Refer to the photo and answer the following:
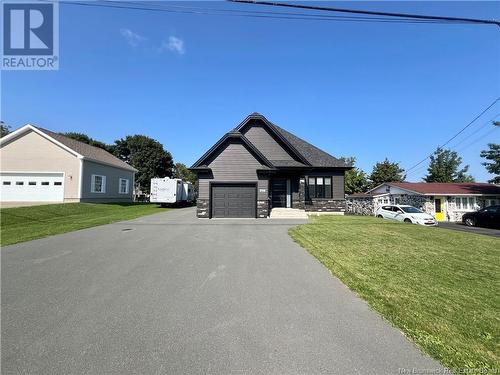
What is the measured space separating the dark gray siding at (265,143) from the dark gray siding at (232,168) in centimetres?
376

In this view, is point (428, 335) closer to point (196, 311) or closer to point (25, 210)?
point (196, 311)

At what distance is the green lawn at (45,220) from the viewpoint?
12.1m

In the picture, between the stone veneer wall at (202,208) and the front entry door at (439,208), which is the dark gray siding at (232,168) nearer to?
the stone veneer wall at (202,208)

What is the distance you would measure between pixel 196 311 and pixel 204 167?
1656 centimetres

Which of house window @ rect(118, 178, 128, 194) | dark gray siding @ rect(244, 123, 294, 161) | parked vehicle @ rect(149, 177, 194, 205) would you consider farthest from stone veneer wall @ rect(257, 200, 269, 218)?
house window @ rect(118, 178, 128, 194)

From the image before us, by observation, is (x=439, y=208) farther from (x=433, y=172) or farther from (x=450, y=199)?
(x=433, y=172)

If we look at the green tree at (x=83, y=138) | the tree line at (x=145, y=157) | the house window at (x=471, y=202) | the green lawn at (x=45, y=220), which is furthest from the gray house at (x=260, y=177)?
the green tree at (x=83, y=138)

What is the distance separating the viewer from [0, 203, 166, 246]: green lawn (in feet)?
39.8

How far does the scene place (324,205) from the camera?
2545cm

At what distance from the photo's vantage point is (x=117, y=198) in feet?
113

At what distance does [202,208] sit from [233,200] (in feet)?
7.16

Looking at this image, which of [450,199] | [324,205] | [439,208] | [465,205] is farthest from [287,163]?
[465,205]

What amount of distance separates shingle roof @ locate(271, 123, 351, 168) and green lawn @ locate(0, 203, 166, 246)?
1462 centimetres

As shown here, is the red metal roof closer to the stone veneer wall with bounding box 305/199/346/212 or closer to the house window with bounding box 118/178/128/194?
the stone veneer wall with bounding box 305/199/346/212
